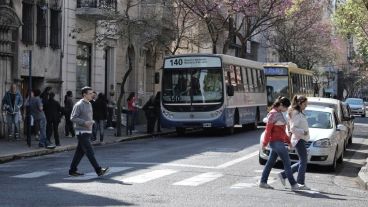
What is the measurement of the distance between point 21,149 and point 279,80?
18.5m

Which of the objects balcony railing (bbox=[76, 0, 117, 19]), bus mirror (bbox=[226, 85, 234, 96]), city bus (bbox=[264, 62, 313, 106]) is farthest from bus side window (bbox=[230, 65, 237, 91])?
city bus (bbox=[264, 62, 313, 106])

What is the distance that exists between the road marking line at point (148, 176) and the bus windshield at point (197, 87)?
10.9m

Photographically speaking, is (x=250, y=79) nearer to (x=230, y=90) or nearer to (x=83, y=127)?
(x=230, y=90)

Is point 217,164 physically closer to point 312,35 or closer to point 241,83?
point 241,83

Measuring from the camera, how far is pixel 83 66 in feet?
95.3

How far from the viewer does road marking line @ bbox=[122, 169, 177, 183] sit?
1258cm

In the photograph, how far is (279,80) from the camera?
34219 millimetres

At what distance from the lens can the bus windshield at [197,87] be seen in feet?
82.0

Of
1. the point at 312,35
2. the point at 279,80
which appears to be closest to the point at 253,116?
the point at 279,80

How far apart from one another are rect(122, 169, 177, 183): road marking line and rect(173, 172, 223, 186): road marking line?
0.70 meters

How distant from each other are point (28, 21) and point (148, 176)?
1330 centimetres

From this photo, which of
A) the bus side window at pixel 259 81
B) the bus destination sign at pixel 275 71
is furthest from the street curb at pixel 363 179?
the bus destination sign at pixel 275 71

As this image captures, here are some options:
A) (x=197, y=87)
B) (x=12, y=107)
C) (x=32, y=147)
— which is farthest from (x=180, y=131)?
(x=32, y=147)

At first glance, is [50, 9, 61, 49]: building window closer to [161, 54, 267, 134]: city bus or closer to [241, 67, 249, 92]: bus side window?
[161, 54, 267, 134]: city bus
